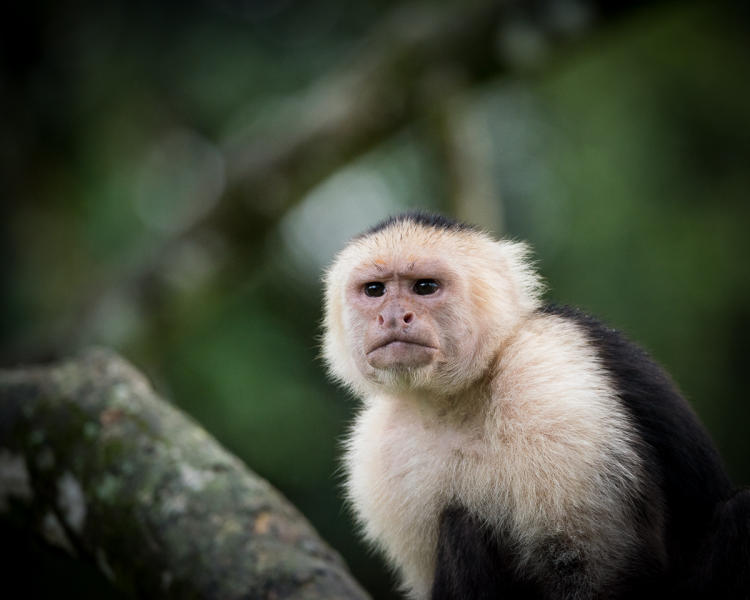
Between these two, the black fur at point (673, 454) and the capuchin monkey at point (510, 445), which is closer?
the capuchin monkey at point (510, 445)

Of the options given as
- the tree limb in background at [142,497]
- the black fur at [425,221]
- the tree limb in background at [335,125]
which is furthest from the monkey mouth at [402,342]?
the tree limb in background at [335,125]

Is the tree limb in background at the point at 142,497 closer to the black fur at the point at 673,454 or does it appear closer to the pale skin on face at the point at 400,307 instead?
the pale skin on face at the point at 400,307

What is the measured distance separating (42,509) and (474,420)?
212 centimetres

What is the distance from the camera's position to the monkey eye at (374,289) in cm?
363

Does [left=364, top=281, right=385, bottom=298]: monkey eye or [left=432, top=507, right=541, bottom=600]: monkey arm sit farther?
[left=364, top=281, right=385, bottom=298]: monkey eye

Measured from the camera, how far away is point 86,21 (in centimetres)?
1001

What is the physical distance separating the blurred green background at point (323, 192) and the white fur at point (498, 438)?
5.26m

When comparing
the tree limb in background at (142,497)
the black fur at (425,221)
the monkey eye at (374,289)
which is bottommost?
the tree limb in background at (142,497)

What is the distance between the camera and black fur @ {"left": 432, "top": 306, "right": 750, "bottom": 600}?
3.03m

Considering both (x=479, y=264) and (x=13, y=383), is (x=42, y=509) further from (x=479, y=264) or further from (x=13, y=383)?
(x=479, y=264)

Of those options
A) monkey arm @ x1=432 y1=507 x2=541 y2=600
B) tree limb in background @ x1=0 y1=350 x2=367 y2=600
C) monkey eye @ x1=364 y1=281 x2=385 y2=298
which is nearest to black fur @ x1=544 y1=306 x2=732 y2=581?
monkey arm @ x1=432 y1=507 x2=541 y2=600

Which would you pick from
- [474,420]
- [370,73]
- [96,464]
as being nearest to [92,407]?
[96,464]

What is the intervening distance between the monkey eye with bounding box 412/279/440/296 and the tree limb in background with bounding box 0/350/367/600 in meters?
1.18

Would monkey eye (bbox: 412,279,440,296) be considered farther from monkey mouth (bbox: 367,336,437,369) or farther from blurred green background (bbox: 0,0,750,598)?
blurred green background (bbox: 0,0,750,598)
